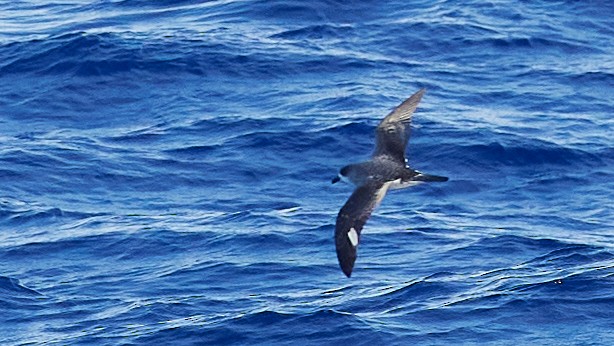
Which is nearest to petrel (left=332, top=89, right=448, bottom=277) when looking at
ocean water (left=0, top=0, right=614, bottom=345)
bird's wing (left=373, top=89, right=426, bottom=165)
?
bird's wing (left=373, top=89, right=426, bottom=165)

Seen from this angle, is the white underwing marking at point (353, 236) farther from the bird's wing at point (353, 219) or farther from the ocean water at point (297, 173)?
the ocean water at point (297, 173)

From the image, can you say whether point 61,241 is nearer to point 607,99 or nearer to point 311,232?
point 311,232

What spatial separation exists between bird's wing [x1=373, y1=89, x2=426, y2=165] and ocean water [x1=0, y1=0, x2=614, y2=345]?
2.38 metres

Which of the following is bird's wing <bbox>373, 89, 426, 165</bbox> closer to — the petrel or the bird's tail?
the petrel

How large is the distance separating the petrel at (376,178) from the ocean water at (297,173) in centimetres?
241

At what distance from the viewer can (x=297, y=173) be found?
2164 centimetres

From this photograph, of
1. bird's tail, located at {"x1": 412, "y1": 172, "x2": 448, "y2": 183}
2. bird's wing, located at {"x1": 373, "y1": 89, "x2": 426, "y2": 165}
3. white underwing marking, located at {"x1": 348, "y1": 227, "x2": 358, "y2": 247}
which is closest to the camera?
white underwing marking, located at {"x1": 348, "y1": 227, "x2": 358, "y2": 247}

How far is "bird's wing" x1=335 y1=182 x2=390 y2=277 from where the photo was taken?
13.8 meters

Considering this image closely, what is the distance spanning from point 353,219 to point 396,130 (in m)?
1.65

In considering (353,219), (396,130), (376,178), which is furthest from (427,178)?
(396,130)

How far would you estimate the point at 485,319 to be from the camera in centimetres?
1759

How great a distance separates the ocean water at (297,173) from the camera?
59.0 feet

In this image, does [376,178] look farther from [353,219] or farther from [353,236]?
[353,236]

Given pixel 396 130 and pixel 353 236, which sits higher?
pixel 396 130
